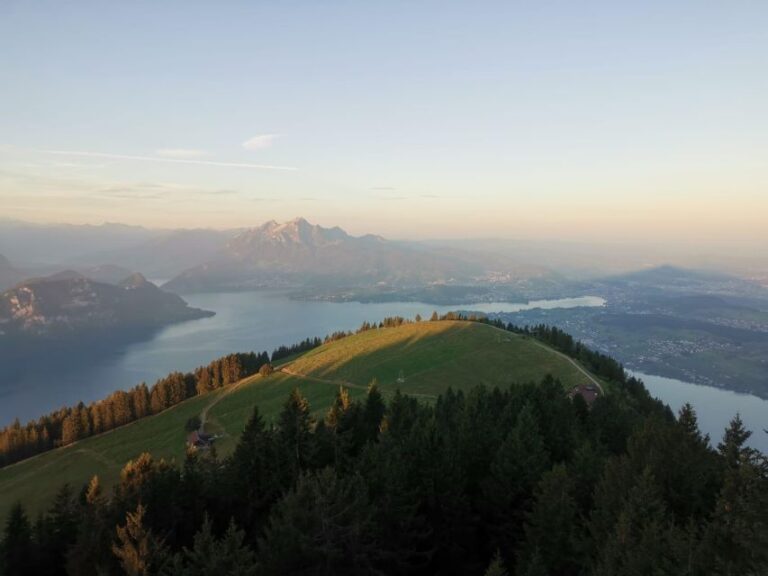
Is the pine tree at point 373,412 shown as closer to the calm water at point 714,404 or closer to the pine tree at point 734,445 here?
the pine tree at point 734,445

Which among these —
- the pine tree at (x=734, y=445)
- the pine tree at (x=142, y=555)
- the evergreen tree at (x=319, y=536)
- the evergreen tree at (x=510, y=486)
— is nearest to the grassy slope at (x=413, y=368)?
the evergreen tree at (x=510, y=486)

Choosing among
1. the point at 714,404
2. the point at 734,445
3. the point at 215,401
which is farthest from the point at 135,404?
the point at 714,404

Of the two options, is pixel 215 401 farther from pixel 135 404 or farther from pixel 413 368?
pixel 413 368

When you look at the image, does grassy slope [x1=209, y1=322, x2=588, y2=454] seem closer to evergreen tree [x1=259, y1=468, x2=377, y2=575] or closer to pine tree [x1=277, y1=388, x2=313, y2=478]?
pine tree [x1=277, y1=388, x2=313, y2=478]

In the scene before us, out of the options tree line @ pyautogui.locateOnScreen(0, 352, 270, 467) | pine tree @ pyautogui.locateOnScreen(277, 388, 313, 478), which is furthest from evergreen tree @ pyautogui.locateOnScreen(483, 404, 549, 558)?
tree line @ pyautogui.locateOnScreen(0, 352, 270, 467)

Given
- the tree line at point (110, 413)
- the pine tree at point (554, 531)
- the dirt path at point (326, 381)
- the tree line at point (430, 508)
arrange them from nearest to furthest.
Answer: the tree line at point (430, 508) < the pine tree at point (554, 531) < the dirt path at point (326, 381) < the tree line at point (110, 413)

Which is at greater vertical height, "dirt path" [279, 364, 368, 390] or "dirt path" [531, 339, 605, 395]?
"dirt path" [531, 339, 605, 395]

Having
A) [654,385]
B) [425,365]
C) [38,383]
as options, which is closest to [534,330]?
[425,365]

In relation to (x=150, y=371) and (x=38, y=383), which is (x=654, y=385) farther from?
(x=38, y=383)
